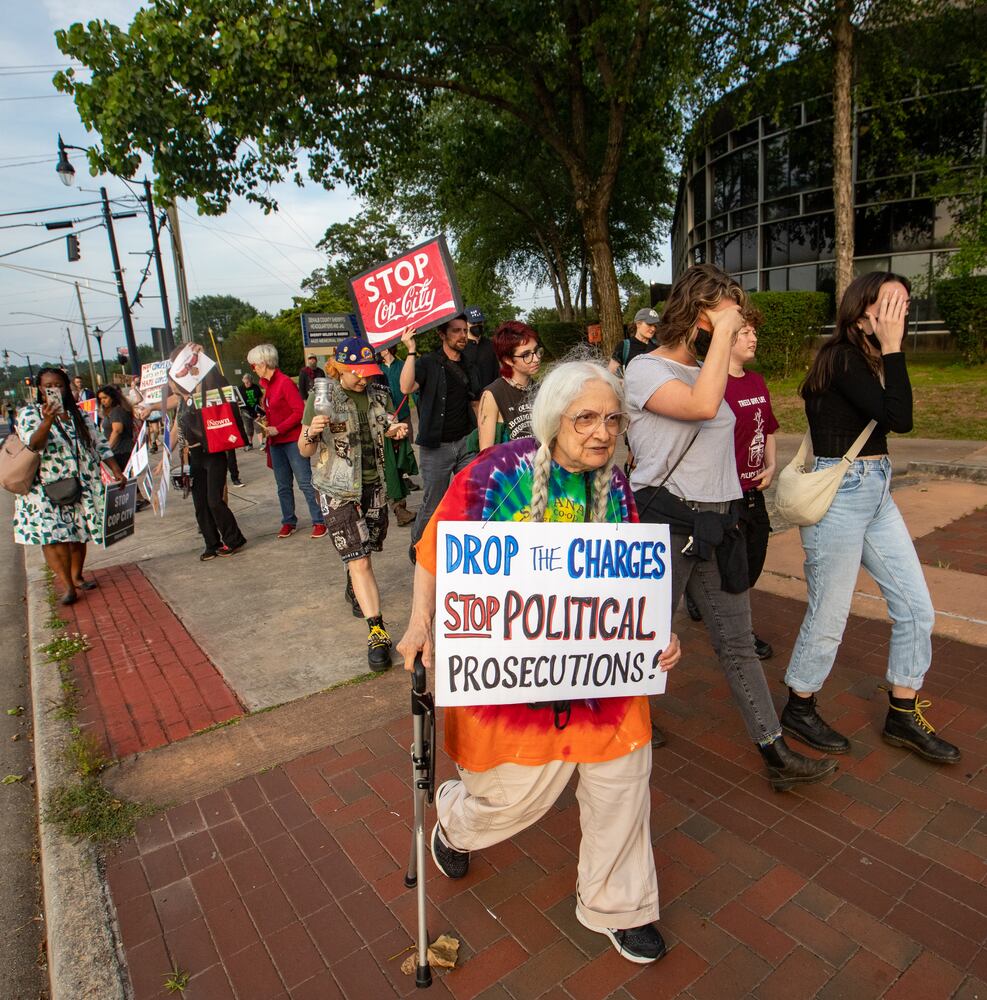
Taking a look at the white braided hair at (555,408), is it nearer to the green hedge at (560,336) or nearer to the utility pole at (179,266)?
the utility pole at (179,266)

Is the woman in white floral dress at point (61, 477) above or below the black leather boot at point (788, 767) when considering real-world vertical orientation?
above

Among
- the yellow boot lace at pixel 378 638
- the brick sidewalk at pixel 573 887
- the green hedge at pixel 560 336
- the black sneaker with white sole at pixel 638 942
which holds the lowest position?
the brick sidewalk at pixel 573 887

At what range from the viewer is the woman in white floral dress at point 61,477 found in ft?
18.2

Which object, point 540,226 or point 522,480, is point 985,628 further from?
point 540,226

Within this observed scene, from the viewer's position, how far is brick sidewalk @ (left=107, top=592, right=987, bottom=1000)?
6.88ft

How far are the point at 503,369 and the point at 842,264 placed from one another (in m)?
10.0

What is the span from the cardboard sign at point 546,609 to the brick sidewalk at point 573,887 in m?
0.83

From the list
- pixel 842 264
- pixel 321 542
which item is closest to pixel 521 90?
pixel 842 264

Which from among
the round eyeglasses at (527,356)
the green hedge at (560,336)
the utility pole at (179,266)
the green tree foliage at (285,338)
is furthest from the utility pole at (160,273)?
the green tree foliage at (285,338)

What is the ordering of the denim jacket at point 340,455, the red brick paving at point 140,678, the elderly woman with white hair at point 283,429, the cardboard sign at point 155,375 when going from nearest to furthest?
the red brick paving at point 140,678 → the denim jacket at point 340,455 → the elderly woman with white hair at point 283,429 → the cardboard sign at point 155,375

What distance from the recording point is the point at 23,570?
27.2 feet

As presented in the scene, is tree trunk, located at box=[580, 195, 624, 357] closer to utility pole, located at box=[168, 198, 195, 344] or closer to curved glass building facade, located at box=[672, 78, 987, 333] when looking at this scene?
curved glass building facade, located at box=[672, 78, 987, 333]

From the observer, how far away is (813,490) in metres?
2.87

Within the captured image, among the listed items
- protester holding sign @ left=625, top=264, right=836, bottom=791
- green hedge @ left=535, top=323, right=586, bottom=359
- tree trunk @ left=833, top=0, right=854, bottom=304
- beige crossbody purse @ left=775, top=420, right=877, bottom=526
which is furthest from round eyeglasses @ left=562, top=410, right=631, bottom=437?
green hedge @ left=535, top=323, right=586, bottom=359
